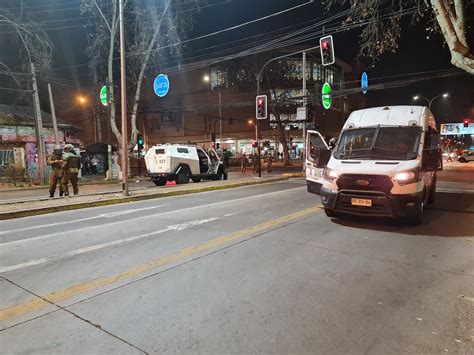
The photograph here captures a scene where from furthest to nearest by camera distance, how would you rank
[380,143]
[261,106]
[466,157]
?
[466,157] → [261,106] → [380,143]

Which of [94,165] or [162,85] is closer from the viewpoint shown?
[162,85]

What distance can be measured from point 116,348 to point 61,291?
65.1 inches

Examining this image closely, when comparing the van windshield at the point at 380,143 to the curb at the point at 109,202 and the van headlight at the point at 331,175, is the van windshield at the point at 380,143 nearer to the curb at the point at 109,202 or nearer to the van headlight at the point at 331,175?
the van headlight at the point at 331,175

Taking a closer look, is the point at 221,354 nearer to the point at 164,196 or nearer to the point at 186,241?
the point at 186,241

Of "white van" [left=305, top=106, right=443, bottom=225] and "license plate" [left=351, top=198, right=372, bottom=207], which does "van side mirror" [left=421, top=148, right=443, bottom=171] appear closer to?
"white van" [left=305, top=106, right=443, bottom=225]

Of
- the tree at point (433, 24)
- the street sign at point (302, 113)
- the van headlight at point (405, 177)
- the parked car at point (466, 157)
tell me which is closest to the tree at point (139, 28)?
the street sign at point (302, 113)

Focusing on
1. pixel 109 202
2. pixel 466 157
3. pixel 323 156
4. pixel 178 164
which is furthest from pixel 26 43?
pixel 466 157

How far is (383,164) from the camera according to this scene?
6797mm

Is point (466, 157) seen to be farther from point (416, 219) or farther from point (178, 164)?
point (416, 219)

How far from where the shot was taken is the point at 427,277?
4.45 m

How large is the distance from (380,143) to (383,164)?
1.09m

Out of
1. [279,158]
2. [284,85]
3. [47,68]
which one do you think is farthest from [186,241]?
[279,158]

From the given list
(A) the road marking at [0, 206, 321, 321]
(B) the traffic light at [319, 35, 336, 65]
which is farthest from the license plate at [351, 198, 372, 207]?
(B) the traffic light at [319, 35, 336, 65]

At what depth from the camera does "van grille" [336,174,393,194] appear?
21.4ft
